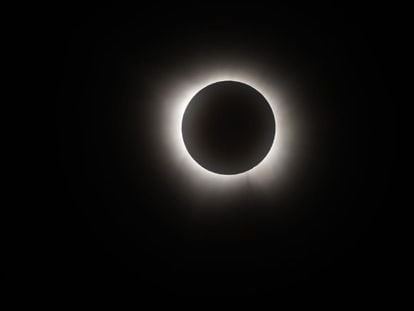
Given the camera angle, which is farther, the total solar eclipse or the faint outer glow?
the faint outer glow

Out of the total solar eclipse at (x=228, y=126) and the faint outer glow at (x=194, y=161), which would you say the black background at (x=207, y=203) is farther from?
the total solar eclipse at (x=228, y=126)

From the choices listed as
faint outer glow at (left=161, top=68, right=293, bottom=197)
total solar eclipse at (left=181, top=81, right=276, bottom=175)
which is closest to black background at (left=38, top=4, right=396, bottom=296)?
faint outer glow at (left=161, top=68, right=293, bottom=197)

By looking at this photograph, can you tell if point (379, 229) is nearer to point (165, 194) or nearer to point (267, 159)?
point (267, 159)

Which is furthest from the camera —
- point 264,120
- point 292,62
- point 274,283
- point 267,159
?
point 274,283

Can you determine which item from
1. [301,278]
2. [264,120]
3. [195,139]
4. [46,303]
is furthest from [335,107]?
[46,303]

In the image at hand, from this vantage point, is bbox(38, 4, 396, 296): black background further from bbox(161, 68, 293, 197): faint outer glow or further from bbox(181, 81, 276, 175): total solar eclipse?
bbox(181, 81, 276, 175): total solar eclipse

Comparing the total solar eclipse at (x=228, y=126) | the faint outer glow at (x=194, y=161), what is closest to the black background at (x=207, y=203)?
the faint outer glow at (x=194, y=161)
